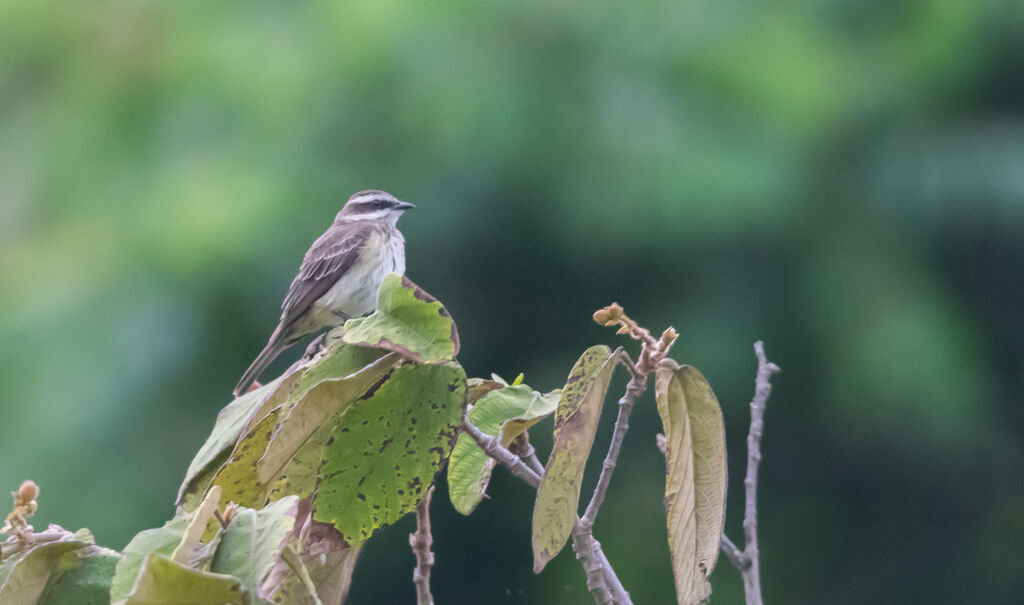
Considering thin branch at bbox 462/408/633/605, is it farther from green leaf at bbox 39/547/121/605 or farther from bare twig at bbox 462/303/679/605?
green leaf at bbox 39/547/121/605

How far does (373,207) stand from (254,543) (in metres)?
3.60

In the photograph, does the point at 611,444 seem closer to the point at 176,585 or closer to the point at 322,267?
the point at 176,585

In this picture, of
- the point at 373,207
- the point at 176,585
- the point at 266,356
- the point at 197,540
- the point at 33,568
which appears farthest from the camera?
the point at 373,207

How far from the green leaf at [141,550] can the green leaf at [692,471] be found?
2.16 ft

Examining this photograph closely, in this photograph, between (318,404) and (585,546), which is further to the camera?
(585,546)

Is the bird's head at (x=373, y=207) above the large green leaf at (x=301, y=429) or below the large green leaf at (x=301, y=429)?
above

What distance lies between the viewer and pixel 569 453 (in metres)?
1.38

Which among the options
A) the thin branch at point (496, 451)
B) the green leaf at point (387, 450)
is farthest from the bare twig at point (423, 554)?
the green leaf at point (387, 450)

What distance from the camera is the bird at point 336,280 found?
398 centimetres

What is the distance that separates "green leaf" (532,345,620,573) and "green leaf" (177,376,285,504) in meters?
0.40

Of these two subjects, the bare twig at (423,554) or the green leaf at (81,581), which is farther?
the bare twig at (423,554)

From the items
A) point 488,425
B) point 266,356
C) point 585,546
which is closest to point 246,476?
point 488,425

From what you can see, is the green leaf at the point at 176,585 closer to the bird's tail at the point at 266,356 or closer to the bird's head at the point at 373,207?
the bird's tail at the point at 266,356

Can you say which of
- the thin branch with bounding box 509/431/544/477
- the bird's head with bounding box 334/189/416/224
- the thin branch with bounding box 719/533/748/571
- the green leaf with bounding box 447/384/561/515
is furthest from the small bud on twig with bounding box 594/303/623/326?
the bird's head with bounding box 334/189/416/224
